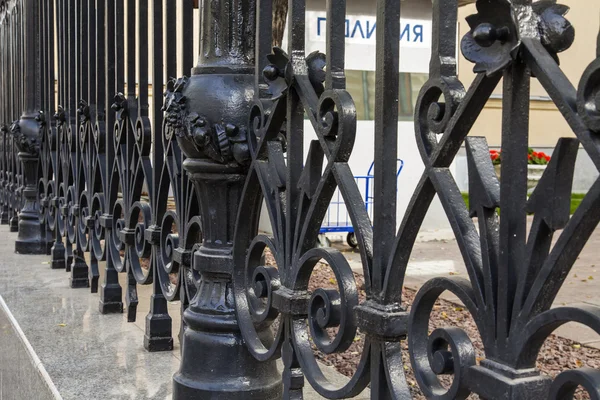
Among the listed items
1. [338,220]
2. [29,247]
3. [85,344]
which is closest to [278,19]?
[29,247]

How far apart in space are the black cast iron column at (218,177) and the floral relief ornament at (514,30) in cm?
95

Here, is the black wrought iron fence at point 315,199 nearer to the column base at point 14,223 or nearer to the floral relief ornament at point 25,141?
the floral relief ornament at point 25,141

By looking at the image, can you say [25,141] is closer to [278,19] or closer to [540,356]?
[278,19]

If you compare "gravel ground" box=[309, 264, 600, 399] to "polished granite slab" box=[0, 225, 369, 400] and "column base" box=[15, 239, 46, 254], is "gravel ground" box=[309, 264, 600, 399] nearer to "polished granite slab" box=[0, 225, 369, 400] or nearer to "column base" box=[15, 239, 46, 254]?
"polished granite slab" box=[0, 225, 369, 400]

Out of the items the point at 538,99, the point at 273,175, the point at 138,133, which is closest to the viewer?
the point at 273,175

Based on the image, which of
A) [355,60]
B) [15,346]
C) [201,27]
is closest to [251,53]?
[201,27]

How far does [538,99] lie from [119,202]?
16019 mm

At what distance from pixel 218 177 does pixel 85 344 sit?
1.11 metres

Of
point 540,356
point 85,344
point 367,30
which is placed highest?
point 367,30

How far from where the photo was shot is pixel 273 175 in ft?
6.01

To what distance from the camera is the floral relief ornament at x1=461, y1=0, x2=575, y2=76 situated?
1080 mm

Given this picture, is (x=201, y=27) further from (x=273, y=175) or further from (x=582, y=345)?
(x=582, y=345)

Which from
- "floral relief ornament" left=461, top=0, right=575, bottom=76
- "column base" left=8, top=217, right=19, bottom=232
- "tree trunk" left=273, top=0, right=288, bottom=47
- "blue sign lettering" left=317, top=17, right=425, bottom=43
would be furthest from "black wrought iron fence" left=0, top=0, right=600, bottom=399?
"blue sign lettering" left=317, top=17, right=425, bottom=43

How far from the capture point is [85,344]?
282 centimetres
